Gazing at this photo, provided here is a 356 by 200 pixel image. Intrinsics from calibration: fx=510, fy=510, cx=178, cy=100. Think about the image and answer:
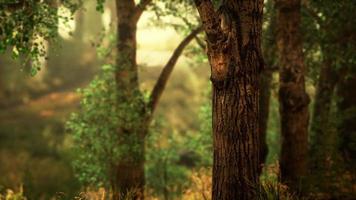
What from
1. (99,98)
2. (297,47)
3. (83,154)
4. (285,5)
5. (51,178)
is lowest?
(51,178)

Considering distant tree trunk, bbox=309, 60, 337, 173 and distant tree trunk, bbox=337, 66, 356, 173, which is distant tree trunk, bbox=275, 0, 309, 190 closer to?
distant tree trunk, bbox=309, 60, 337, 173

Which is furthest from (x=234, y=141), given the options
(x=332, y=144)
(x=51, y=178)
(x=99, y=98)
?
(x=51, y=178)

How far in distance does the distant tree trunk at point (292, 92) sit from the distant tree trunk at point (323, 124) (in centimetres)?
96

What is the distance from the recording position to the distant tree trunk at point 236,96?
8.02 meters

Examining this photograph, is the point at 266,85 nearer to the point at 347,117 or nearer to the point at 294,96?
the point at 294,96

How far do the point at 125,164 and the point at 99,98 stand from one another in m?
1.95

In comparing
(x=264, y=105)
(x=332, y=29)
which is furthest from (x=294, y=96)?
(x=332, y=29)

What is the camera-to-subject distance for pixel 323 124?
13.6 metres

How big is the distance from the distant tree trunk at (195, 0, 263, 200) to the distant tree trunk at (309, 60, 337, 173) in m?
4.61

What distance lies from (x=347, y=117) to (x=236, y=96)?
264 inches

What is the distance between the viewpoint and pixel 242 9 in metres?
8.18

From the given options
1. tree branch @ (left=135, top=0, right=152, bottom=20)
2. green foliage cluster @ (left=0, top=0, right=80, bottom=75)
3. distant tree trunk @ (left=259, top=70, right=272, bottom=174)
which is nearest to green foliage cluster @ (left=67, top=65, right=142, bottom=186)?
tree branch @ (left=135, top=0, right=152, bottom=20)

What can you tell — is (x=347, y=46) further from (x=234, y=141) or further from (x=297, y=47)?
(x=234, y=141)

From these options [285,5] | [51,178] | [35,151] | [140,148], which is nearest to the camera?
[285,5]
